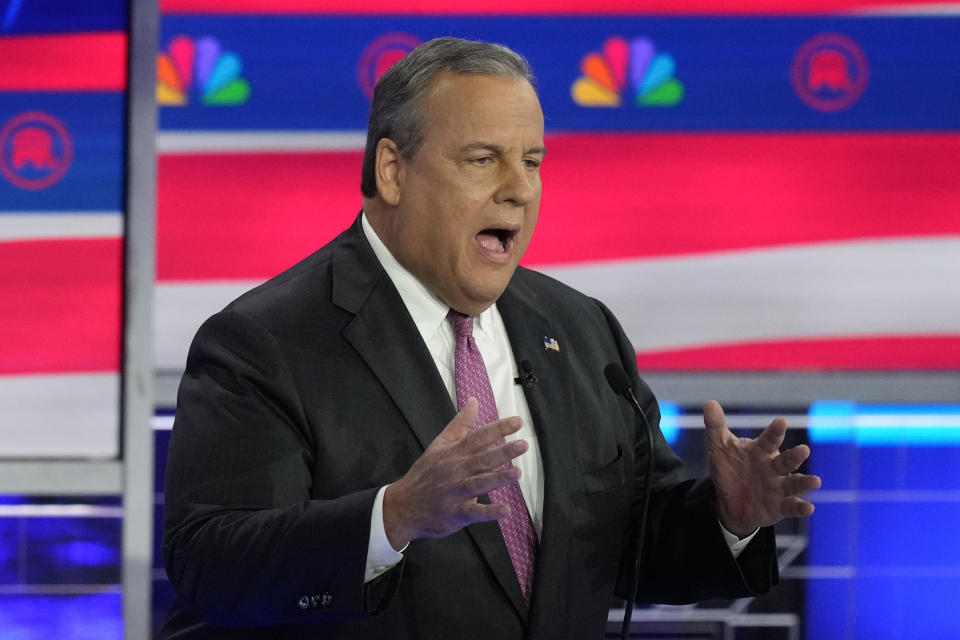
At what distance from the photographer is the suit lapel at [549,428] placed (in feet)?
5.50

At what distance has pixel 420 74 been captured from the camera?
1.75 metres

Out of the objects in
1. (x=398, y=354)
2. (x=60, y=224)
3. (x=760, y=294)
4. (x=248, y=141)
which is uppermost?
(x=248, y=141)

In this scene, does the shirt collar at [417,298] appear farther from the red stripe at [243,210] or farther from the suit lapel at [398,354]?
the red stripe at [243,210]

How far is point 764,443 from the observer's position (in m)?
1.66

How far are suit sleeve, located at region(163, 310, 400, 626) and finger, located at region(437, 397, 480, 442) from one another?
0.14 metres

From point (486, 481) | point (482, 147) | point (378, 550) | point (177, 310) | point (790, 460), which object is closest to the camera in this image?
point (486, 481)

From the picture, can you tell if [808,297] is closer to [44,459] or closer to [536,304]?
[536,304]

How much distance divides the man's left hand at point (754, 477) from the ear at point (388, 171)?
1.81 feet

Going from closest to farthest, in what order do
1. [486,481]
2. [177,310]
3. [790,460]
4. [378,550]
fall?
1. [486,481]
2. [378,550]
3. [790,460]
4. [177,310]

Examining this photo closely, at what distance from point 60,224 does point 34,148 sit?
0.21m

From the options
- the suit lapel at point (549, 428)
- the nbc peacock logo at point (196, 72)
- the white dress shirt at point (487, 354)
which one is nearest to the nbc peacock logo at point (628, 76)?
the nbc peacock logo at point (196, 72)

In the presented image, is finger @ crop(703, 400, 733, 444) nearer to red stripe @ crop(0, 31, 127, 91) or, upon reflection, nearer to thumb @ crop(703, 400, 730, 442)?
thumb @ crop(703, 400, 730, 442)

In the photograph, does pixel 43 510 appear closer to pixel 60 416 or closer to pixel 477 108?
pixel 60 416

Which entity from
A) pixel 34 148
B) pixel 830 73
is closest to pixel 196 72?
pixel 34 148
